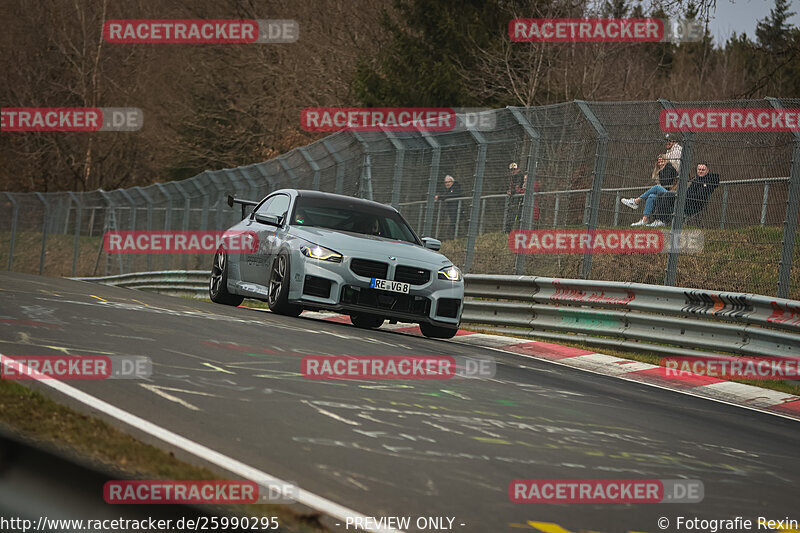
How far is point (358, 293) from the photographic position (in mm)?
11750

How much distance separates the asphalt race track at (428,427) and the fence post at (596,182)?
4065mm

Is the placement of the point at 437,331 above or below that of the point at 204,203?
below

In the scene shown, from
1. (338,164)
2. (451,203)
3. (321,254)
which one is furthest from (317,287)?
(338,164)

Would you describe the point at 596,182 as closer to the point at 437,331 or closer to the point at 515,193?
the point at 515,193

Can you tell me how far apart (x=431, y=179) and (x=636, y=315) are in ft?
18.2

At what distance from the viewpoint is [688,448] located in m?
6.43

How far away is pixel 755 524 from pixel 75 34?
162ft

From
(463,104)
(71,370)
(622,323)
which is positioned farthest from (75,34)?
(71,370)

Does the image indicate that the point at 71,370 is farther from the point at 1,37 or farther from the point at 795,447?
the point at 1,37

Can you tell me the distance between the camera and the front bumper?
1168 centimetres

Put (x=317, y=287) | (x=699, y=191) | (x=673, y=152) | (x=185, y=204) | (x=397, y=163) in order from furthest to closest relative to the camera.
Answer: (x=185, y=204)
(x=397, y=163)
(x=673, y=152)
(x=699, y=191)
(x=317, y=287)

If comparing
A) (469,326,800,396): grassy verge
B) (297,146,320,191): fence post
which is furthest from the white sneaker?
(297,146,320,191): fence post

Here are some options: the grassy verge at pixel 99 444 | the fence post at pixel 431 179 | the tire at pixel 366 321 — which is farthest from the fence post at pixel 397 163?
the grassy verge at pixel 99 444

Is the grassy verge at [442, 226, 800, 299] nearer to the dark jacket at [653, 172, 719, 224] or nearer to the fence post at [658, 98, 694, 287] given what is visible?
the fence post at [658, 98, 694, 287]
